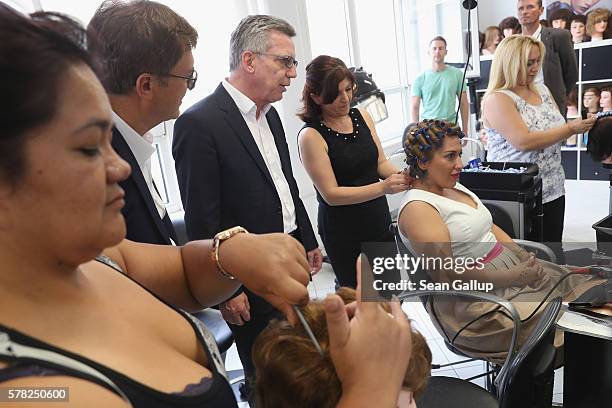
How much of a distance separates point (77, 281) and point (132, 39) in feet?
2.61

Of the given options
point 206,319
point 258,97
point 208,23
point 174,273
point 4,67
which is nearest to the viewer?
point 4,67

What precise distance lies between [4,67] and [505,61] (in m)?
2.47

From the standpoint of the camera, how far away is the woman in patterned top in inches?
93.9

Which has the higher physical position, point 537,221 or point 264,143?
point 264,143

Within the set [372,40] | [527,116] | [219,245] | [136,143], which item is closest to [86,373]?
[219,245]

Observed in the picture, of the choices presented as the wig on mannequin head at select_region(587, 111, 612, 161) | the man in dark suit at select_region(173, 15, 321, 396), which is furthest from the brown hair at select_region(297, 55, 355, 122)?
the wig on mannequin head at select_region(587, 111, 612, 161)

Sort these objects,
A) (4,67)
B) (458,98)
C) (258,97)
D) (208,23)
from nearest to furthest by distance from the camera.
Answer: (4,67)
(258,97)
(208,23)
(458,98)

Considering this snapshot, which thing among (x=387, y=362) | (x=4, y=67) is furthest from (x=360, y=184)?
(x=4, y=67)

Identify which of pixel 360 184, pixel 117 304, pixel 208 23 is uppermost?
pixel 208 23

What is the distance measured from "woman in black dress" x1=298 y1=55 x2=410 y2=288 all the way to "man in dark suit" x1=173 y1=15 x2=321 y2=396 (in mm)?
235

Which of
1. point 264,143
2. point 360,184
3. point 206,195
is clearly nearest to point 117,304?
point 206,195

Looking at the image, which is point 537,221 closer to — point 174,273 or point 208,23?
point 174,273

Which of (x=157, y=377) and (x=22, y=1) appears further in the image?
(x=22, y=1)

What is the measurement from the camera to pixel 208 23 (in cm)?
343
